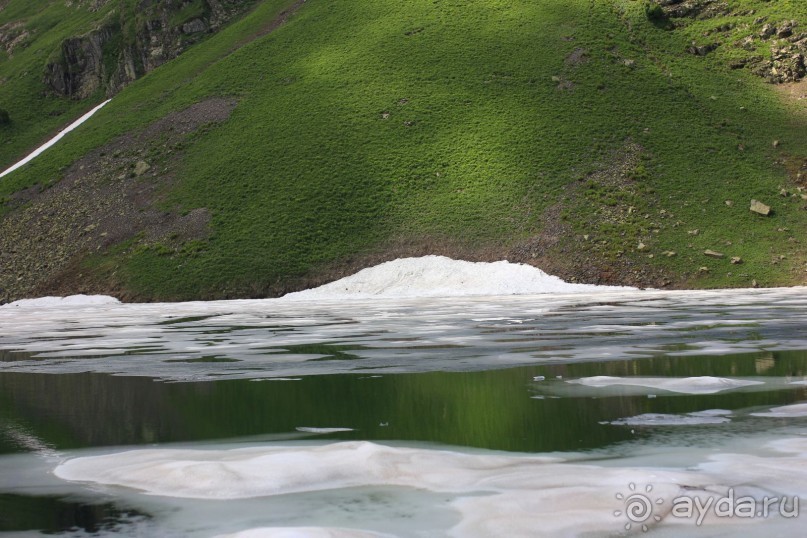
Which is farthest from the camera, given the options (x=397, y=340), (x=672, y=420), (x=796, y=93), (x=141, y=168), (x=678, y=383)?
(x=796, y=93)

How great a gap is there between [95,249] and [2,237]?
11.0 m

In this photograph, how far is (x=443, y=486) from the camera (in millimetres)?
5219

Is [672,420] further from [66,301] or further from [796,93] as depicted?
[796,93]

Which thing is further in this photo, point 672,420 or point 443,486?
point 672,420

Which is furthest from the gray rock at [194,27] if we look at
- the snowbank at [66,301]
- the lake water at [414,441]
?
the lake water at [414,441]

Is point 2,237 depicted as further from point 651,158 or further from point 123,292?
point 651,158

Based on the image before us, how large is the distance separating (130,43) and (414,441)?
108730 mm

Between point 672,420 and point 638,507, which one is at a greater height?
point 638,507

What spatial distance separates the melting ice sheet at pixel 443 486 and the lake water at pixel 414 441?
0.07 feet

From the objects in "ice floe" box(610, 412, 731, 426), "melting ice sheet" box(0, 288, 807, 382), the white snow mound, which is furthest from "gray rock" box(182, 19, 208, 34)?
"ice floe" box(610, 412, 731, 426)

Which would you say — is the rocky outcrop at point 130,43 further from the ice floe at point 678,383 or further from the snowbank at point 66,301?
the ice floe at point 678,383

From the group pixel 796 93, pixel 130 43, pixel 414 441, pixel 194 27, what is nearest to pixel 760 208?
pixel 796 93

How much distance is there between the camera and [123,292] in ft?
159

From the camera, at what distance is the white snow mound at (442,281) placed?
Answer: 4378cm
